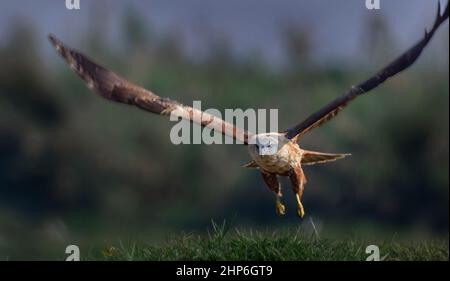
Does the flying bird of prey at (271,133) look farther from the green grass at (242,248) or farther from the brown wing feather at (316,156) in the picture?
the green grass at (242,248)

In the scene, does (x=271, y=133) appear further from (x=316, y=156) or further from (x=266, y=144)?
(x=316, y=156)

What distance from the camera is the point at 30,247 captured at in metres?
5.00

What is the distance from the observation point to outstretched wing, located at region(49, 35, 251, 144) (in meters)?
3.41

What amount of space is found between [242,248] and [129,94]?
1.08 m

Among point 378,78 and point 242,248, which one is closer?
point 378,78

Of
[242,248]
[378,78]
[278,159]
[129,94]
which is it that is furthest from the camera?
[129,94]

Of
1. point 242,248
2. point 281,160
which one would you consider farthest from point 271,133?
point 242,248

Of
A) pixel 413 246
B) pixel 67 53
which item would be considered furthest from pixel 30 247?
pixel 413 246

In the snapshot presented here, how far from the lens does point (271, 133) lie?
3.47 metres

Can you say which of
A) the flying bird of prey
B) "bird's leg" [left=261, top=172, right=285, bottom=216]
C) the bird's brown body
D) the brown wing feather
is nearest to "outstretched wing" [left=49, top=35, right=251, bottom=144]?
the flying bird of prey

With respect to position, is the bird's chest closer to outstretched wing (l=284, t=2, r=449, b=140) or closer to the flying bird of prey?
the flying bird of prey

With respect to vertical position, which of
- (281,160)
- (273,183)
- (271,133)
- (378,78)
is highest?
(378,78)
